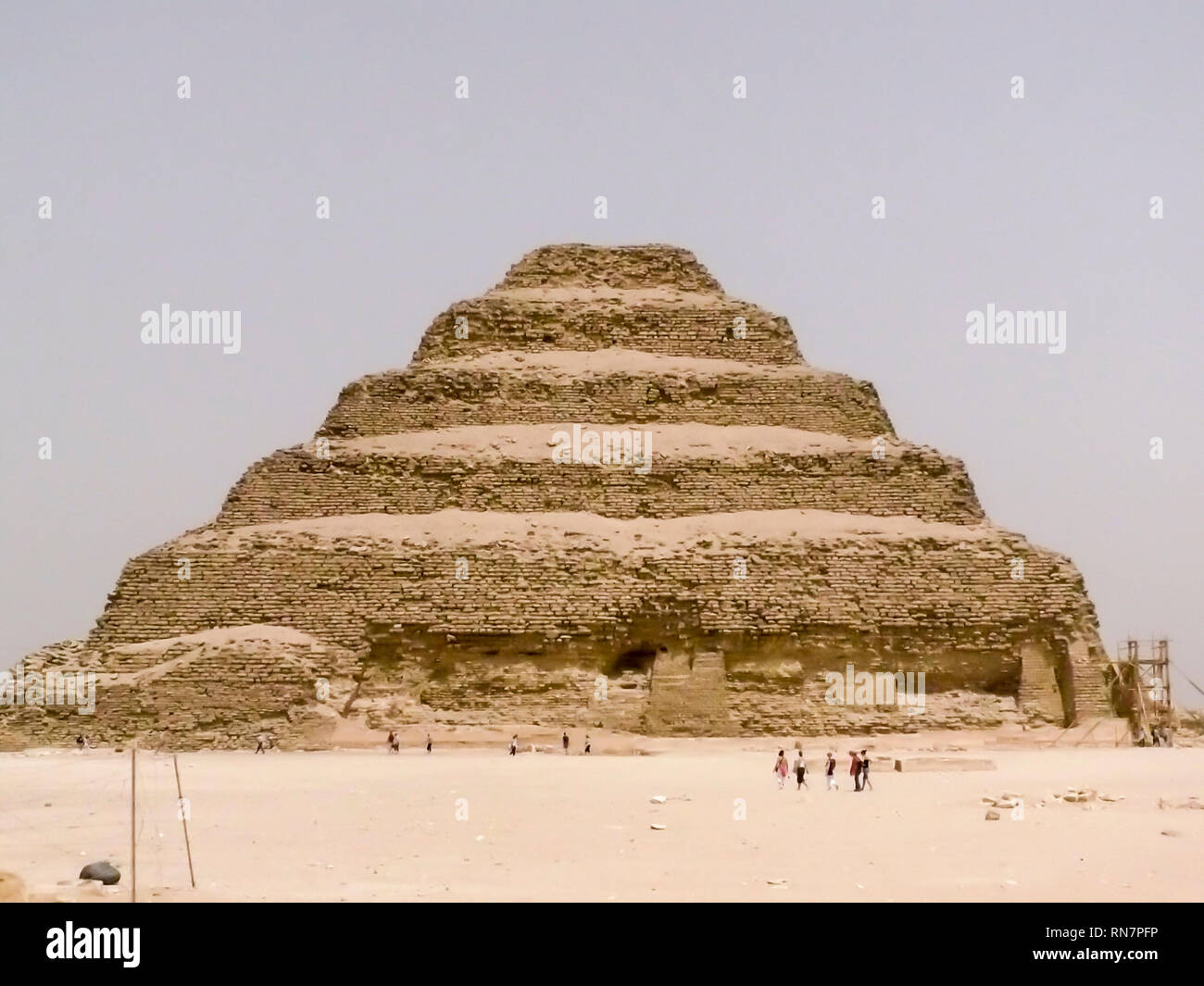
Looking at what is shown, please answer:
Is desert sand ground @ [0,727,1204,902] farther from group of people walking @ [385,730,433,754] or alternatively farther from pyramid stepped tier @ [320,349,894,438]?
pyramid stepped tier @ [320,349,894,438]

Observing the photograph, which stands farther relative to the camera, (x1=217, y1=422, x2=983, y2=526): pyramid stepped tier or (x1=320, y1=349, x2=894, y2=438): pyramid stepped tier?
(x1=320, y1=349, x2=894, y2=438): pyramid stepped tier

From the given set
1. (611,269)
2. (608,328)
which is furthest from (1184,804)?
(611,269)

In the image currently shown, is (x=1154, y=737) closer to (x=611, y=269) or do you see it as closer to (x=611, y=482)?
(x=611, y=482)

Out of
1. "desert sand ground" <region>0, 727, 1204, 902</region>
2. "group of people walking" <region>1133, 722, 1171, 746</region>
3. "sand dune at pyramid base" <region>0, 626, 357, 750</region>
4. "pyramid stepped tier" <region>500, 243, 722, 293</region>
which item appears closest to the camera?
"desert sand ground" <region>0, 727, 1204, 902</region>

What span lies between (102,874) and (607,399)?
96.8 ft

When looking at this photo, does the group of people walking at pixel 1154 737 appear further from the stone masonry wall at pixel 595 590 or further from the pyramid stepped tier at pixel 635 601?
the stone masonry wall at pixel 595 590

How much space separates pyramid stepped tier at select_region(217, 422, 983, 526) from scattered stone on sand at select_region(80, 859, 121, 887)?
25246mm

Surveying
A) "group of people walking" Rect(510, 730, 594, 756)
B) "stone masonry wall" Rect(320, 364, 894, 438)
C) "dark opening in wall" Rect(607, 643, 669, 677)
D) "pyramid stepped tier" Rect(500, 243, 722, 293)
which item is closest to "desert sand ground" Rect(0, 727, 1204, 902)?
"group of people walking" Rect(510, 730, 594, 756)

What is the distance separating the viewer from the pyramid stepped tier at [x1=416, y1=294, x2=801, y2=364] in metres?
46.3

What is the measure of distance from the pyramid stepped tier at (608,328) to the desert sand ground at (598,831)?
17.9 m

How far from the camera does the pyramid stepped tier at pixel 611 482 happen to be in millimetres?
Answer: 40344

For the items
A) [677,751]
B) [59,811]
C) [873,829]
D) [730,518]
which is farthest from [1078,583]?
[59,811]

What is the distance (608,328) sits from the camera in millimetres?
46875

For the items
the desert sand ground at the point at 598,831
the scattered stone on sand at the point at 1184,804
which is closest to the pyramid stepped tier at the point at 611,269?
the desert sand ground at the point at 598,831
